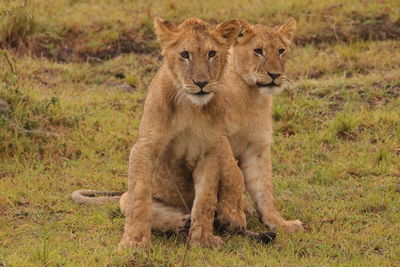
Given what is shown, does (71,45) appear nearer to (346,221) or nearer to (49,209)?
(49,209)

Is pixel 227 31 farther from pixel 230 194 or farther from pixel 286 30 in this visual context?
pixel 230 194

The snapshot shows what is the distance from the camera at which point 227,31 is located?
14.9ft

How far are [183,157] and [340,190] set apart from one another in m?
1.56

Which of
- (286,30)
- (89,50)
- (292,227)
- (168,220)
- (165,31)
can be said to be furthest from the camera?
(89,50)

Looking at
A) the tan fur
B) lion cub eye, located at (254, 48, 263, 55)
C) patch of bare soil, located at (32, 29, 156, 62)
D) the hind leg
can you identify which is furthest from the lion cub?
patch of bare soil, located at (32, 29, 156, 62)

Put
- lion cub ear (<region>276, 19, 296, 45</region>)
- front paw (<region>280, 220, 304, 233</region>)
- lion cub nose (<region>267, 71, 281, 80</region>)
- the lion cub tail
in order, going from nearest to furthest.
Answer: front paw (<region>280, 220, 304, 233</region>)
lion cub nose (<region>267, 71, 281, 80</region>)
lion cub ear (<region>276, 19, 296, 45</region>)
the lion cub tail

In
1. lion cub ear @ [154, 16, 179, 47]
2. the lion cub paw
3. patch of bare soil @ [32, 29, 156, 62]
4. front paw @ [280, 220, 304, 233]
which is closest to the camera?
the lion cub paw

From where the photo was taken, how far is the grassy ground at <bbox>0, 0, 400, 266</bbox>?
454cm

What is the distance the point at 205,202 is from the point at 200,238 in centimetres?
20

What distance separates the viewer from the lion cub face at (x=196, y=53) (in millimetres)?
4285

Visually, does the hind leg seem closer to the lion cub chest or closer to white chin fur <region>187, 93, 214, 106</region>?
the lion cub chest

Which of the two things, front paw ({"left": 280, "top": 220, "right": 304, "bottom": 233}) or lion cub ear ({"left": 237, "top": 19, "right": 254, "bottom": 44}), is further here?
lion cub ear ({"left": 237, "top": 19, "right": 254, "bottom": 44})

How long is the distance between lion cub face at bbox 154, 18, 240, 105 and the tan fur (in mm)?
524

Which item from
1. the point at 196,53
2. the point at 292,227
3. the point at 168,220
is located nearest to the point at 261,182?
the point at 292,227
